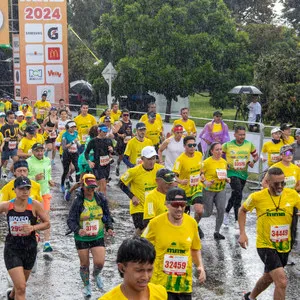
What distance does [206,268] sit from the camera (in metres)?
10.5

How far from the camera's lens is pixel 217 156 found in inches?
480

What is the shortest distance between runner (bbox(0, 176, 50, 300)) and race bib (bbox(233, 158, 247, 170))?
5.61 meters

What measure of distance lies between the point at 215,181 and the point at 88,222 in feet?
12.7

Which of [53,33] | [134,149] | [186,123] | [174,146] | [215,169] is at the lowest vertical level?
[215,169]

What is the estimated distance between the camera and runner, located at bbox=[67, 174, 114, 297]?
28.7ft

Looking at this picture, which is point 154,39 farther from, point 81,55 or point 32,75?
point 81,55

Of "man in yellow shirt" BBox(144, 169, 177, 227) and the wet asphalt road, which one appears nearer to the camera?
"man in yellow shirt" BBox(144, 169, 177, 227)

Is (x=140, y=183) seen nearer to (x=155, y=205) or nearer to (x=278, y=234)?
(x=155, y=205)

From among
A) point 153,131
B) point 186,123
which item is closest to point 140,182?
point 186,123

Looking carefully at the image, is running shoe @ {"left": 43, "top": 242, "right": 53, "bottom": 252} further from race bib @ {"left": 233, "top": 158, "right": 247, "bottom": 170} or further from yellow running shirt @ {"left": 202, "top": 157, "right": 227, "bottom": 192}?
race bib @ {"left": 233, "top": 158, "right": 247, "bottom": 170}

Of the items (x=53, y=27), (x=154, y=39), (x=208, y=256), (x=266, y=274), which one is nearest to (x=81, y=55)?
(x=53, y=27)

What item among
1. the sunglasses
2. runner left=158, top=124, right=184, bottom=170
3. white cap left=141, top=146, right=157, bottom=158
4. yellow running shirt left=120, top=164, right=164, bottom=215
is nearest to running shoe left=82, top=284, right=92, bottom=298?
yellow running shirt left=120, top=164, right=164, bottom=215

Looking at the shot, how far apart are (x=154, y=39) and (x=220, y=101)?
10.8 feet

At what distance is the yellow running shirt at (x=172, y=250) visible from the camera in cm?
670
